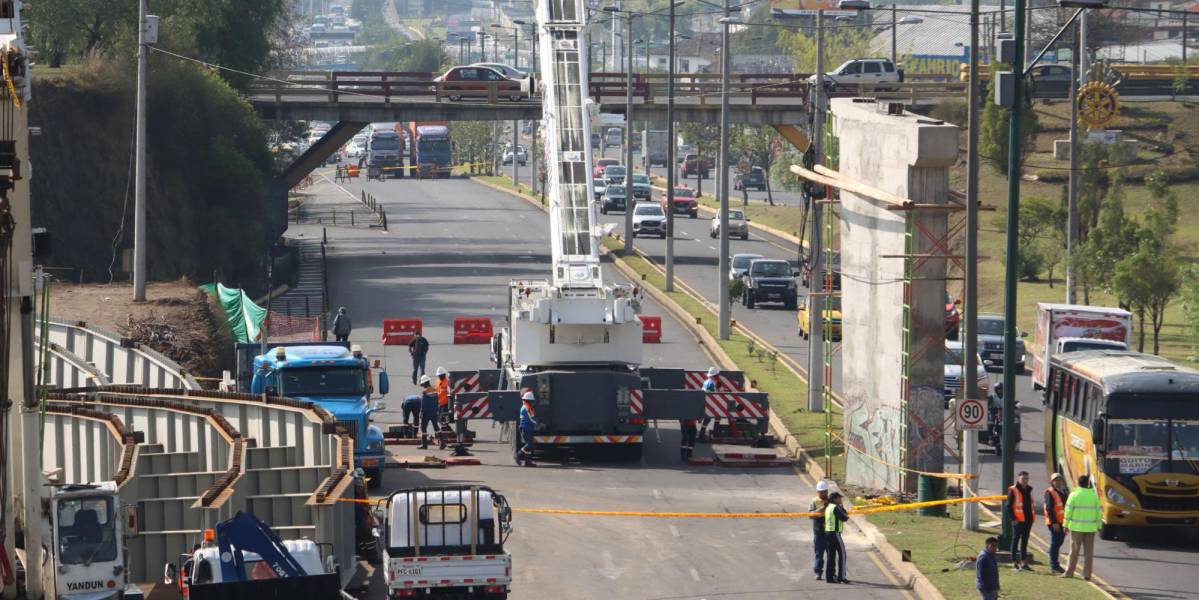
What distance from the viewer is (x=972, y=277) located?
26422mm

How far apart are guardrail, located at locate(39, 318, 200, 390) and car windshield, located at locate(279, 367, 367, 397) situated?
2519mm

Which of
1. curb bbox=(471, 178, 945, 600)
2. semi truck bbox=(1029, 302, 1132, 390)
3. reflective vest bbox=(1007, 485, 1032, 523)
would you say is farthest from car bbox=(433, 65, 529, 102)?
reflective vest bbox=(1007, 485, 1032, 523)

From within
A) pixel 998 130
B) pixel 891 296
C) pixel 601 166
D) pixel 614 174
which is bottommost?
pixel 891 296

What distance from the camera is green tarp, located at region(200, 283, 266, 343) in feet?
138

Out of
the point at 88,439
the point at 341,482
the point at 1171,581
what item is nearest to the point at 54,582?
the point at 341,482

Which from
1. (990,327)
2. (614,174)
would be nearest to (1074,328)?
(990,327)

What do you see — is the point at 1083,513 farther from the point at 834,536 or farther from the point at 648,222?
the point at 648,222

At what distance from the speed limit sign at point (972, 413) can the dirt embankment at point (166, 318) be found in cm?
2128

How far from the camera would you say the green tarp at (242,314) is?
4216cm

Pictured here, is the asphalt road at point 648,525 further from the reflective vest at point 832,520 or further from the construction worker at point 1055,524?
the construction worker at point 1055,524

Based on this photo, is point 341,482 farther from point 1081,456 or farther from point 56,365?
point 56,365

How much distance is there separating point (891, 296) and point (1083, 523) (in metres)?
6.63

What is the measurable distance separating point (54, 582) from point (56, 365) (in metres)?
16.7

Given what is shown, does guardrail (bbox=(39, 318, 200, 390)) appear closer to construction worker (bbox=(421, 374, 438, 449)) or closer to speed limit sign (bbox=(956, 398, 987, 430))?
construction worker (bbox=(421, 374, 438, 449))
